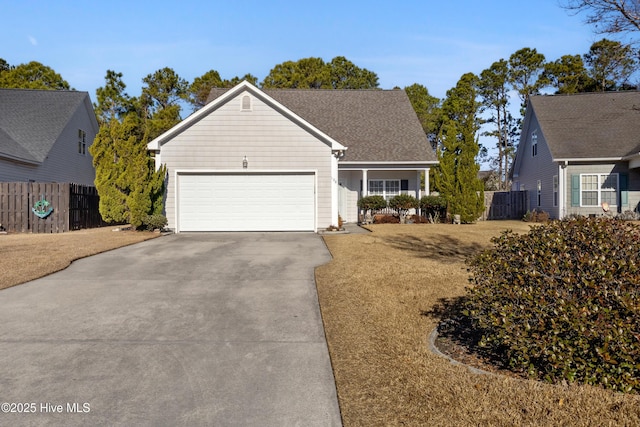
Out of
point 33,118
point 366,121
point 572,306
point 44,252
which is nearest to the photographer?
point 572,306

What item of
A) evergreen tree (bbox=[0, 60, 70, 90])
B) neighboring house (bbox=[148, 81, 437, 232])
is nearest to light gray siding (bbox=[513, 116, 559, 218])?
neighboring house (bbox=[148, 81, 437, 232])

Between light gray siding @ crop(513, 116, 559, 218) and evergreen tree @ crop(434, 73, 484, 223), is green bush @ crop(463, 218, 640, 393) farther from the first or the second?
light gray siding @ crop(513, 116, 559, 218)

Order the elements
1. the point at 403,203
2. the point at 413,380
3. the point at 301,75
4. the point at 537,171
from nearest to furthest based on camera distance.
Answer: the point at 413,380, the point at 403,203, the point at 537,171, the point at 301,75

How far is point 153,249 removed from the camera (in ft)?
39.2

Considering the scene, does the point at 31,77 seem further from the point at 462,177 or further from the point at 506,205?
the point at 506,205

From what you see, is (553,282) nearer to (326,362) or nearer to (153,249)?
(326,362)

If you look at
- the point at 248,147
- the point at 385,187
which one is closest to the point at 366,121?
the point at 385,187

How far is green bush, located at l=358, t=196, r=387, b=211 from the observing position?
21.2 metres

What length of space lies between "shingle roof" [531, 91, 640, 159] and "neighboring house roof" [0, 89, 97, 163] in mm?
26033

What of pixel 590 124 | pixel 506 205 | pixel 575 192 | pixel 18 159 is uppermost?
pixel 590 124

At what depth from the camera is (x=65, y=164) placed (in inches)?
991

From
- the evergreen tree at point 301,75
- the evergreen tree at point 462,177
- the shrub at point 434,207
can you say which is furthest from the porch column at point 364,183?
the evergreen tree at point 301,75

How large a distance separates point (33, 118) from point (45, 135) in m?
1.71

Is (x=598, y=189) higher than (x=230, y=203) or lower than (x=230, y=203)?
higher
